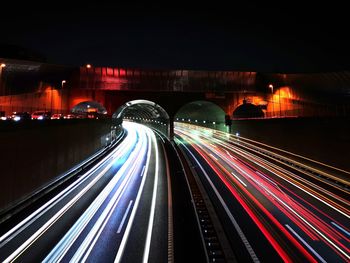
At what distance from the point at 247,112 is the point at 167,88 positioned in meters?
18.5

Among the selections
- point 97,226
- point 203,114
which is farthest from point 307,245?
point 203,114

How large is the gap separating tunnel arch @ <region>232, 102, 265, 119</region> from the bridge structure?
218mm

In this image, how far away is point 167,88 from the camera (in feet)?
164

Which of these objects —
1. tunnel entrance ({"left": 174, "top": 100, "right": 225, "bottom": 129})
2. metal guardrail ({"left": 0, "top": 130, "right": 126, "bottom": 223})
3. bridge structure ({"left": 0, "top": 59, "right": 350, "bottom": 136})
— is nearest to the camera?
metal guardrail ({"left": 0, "top": 130, "right": 126, "bottom": 223})

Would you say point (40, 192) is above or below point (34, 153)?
below

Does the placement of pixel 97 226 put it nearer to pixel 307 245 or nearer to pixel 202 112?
pixel 307 245

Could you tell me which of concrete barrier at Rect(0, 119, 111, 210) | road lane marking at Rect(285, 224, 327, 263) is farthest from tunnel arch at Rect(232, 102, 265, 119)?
road lane marking at Rect(285, 224, 327, 263)

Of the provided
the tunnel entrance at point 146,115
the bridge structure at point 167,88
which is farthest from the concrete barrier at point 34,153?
the tunnel entrance at point 146,115

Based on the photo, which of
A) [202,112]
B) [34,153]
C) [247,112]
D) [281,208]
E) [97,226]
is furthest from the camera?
[202,112]

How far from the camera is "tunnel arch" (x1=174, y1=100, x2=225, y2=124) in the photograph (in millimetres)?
51744

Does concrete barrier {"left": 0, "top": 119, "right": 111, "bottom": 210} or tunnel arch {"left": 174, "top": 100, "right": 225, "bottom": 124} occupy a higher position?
tunnel arch {"left": 174, "top": 100, "right": 225, "bottom": 124}

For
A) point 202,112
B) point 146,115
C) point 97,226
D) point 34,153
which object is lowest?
point 97,226

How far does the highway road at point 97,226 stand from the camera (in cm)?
1032

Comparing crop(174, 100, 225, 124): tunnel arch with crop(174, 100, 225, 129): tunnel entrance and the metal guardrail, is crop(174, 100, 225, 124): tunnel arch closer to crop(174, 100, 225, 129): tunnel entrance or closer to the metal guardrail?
crop(174, 100, 225, 129): tunnel entrance
